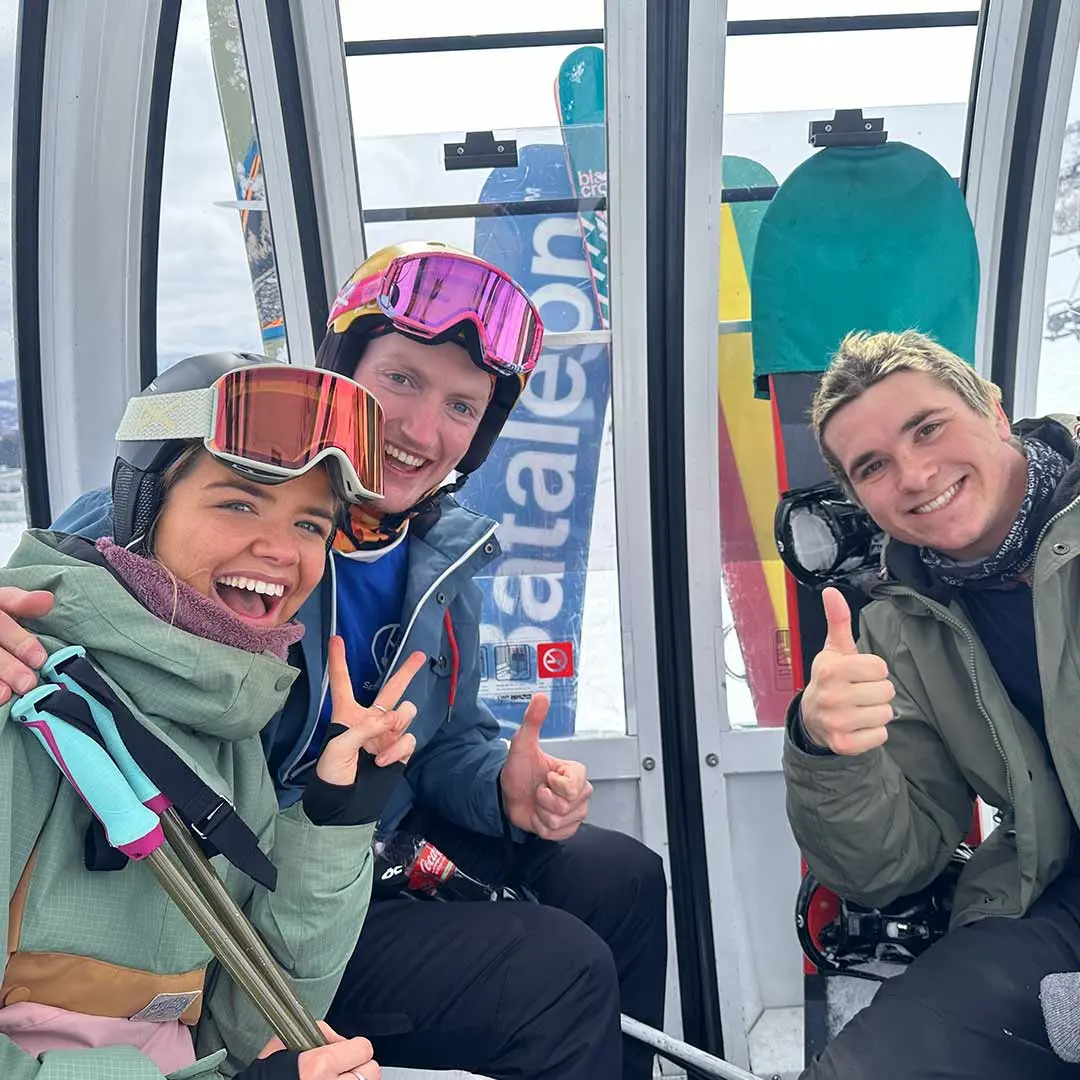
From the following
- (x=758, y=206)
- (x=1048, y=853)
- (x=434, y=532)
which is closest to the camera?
(x=1048, y=853)

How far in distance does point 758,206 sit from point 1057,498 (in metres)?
1.19

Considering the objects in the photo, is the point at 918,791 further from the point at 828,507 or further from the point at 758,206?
the point at 758,206

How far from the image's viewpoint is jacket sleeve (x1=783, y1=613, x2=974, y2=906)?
1.46m

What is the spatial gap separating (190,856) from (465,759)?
0.67 metres

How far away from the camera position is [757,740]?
98.2 inches

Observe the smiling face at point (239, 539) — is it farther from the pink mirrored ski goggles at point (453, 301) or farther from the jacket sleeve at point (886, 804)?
the jacket sleeve at point (886, 804)

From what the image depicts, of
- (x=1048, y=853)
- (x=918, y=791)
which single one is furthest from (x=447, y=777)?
(x=1048, y=853)

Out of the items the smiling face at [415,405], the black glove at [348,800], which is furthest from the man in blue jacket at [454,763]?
the black glove at [348,800]

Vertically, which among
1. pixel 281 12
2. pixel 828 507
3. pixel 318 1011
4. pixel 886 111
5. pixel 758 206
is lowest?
pixel 318 1011

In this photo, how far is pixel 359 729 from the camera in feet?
3.92

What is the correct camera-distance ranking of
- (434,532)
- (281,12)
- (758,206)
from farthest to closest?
(758,206) → (281,12) → (434,532)

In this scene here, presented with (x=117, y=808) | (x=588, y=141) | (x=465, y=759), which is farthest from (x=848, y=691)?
(x=588, y=141)

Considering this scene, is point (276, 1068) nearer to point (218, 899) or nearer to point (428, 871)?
point (218, 899)

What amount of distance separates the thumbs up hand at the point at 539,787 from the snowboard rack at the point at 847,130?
158 cm
